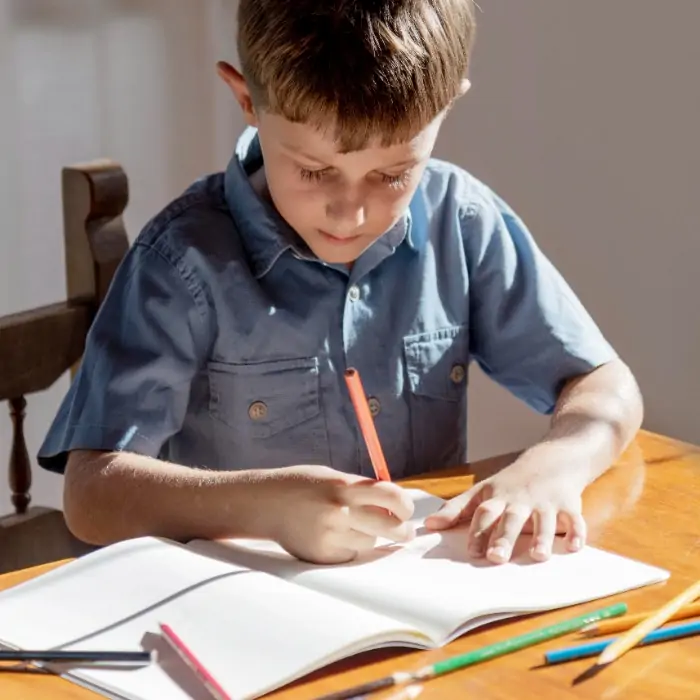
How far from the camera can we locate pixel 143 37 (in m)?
2.08

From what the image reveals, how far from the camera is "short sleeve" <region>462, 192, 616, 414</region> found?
1.24m

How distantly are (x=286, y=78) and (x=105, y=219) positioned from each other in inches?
Answer: 15.3

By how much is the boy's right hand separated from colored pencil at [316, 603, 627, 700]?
14cm

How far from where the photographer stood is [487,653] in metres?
0.78

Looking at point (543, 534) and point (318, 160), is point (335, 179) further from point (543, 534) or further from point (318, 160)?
point (543, 534)

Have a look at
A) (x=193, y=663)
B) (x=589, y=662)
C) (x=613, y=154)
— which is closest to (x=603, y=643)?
(x=589, y=662)

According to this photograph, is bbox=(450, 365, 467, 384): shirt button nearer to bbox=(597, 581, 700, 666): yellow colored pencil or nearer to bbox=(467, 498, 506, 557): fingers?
bbox=(467, 498, 506, 557): fingers

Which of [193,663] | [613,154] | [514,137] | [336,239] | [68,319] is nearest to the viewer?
[193,663]

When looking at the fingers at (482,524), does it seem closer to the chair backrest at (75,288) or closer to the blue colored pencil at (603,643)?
the blue colored pencil at (603,643)

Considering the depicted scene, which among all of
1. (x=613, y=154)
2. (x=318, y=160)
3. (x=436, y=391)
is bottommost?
(x=436, y=391)

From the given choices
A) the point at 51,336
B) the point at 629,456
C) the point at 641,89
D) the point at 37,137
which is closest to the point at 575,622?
the point at 629,456

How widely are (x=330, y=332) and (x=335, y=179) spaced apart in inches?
8.0

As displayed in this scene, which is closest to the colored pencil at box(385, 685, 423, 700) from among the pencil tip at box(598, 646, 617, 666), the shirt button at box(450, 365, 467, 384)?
the pencil tip at box(598, 646, 617, 666)

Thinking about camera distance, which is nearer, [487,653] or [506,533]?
[487,653]
